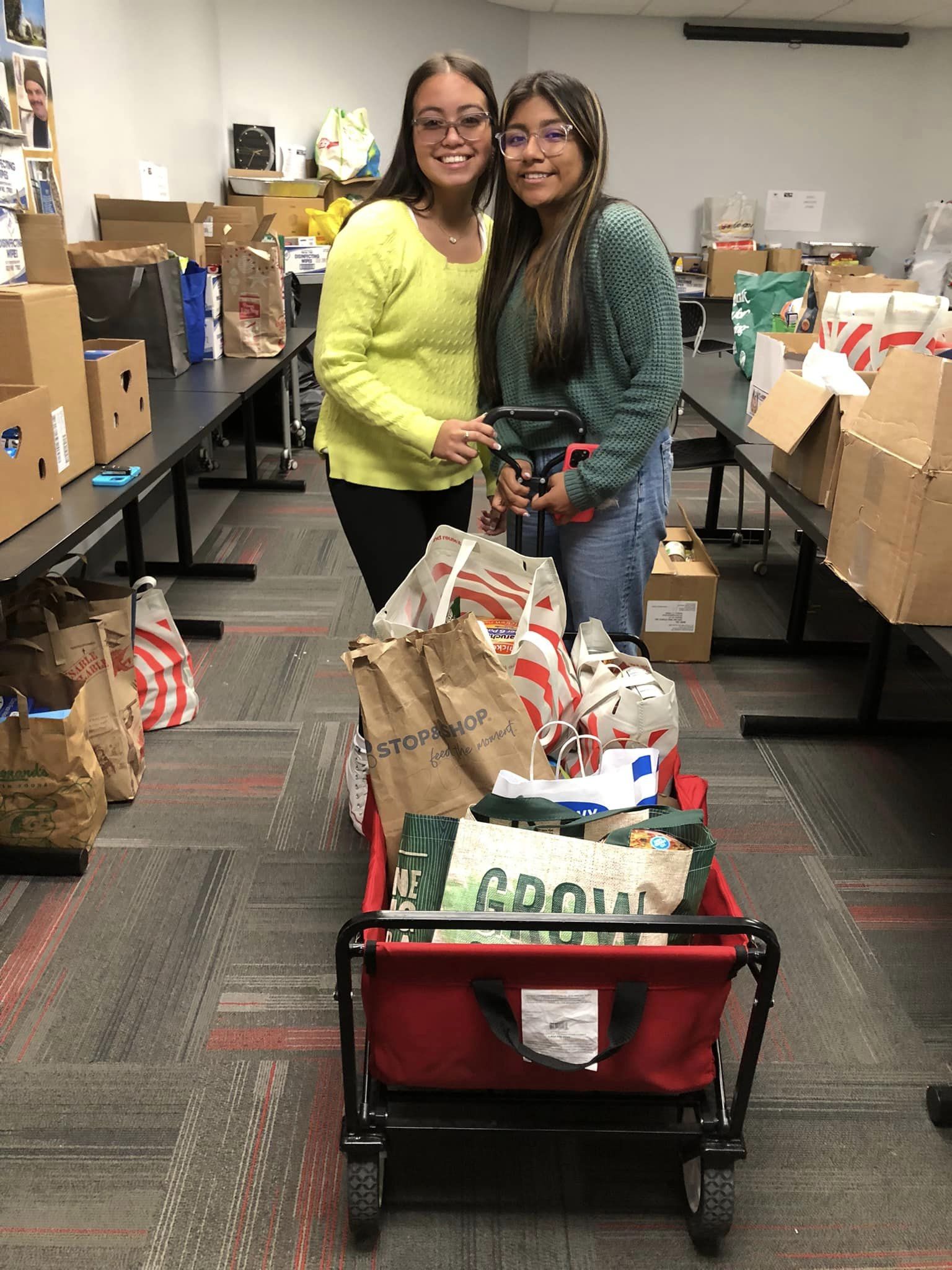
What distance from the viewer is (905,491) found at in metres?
1.59

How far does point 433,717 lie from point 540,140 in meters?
0.88

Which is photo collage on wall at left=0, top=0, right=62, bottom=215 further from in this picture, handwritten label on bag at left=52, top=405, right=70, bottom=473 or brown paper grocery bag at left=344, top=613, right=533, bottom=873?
brown paper grocery bag at left=344, top=613, right=533, bottom=873

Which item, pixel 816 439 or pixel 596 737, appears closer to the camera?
pixel 596 737

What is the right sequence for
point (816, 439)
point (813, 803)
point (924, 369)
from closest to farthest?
point (924, 369) < point (816, 439) < point (813, 803)

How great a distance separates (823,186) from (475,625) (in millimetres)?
6770

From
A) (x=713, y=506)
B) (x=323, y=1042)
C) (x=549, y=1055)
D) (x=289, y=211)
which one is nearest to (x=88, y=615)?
(x=323, y=1042)

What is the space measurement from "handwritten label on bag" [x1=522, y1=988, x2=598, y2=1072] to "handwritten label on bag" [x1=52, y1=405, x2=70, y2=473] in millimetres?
1459

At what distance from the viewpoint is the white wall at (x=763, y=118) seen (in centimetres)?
650

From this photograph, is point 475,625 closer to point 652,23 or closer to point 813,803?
point 813,803

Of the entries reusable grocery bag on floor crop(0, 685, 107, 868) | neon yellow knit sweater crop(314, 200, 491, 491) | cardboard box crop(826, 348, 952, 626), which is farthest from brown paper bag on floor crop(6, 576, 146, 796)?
cardboard box crop(826, 348, 952, 626)

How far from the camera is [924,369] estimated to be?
1.58m

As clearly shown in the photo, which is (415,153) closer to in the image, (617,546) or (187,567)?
(617,546)

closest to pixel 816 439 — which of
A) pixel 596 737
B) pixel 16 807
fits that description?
pixel 596 737

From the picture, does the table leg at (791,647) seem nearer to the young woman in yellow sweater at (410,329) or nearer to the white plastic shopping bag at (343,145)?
the young woman in yellow sweater at (410,329)
